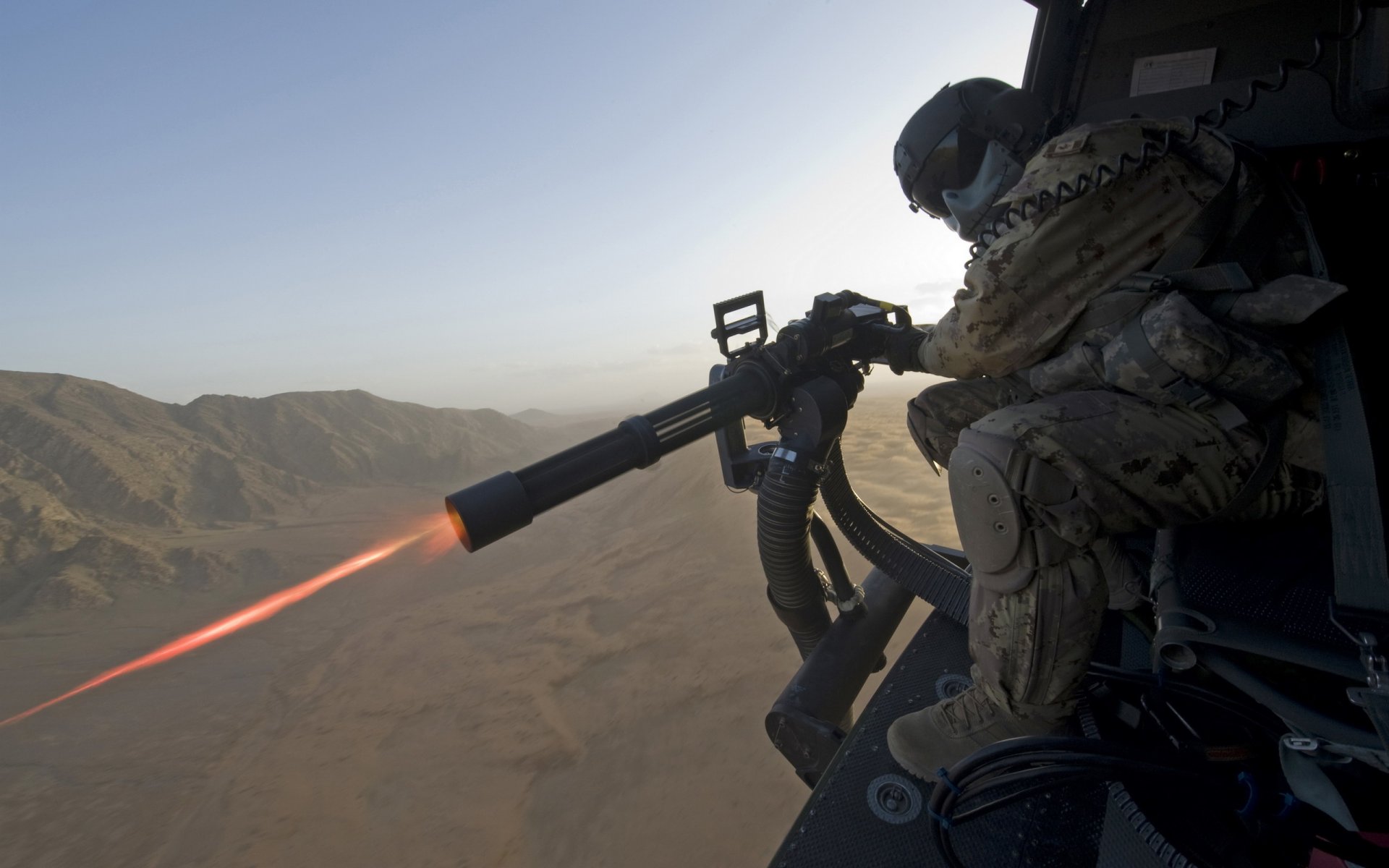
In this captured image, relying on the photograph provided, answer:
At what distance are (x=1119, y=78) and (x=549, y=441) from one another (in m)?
38.3

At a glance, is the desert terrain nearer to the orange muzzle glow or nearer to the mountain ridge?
the mountain ridge

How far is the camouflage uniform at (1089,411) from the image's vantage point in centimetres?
167

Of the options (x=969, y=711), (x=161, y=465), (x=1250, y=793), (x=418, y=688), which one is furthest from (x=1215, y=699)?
(x=161, y=465)

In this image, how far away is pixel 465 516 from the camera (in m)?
1.52

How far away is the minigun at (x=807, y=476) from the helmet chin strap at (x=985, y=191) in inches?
21.0

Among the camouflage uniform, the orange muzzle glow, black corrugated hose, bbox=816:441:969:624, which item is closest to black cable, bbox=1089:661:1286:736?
the camouflage uniform

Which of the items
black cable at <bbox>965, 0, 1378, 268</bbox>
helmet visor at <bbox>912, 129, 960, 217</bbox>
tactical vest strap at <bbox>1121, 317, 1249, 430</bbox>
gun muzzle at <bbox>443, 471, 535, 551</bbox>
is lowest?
tactical vest strap at <bbox>1121, 317, 1249, 430</bbox>

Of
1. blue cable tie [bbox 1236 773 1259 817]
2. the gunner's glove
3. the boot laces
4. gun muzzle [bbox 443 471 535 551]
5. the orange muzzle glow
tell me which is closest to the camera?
blue cable tie [bbox 1236 773 1259 817]

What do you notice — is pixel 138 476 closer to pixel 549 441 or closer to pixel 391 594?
pixel 391 594

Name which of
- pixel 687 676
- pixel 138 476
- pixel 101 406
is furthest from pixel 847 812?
pixel 101 406

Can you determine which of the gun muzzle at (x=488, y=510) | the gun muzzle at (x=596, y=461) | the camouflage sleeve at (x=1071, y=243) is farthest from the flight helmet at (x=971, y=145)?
the gun muzzle at (x=488, y=510)

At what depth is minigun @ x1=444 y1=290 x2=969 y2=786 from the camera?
6.79ft

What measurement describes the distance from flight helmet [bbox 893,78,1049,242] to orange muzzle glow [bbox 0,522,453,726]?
44.4 ft

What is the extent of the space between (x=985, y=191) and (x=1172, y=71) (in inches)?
44.0
